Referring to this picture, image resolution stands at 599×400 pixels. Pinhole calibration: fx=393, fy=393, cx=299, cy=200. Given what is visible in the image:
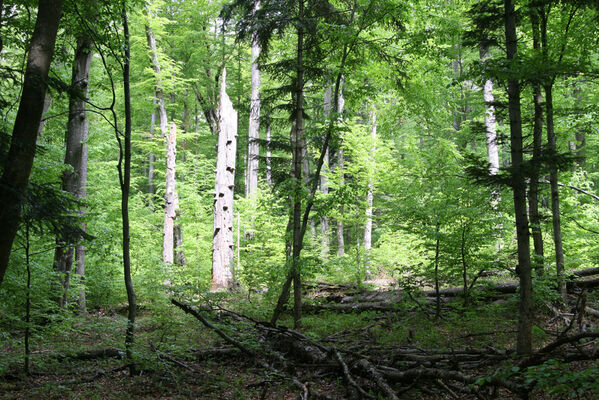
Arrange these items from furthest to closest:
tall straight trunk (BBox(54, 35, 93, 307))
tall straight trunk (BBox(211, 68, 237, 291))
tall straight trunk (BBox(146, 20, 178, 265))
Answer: tall straight trunk (BBox(146, 20, 178, 265)) < tall straight trunk (BBox(211, 68, 237, 291)) < tall straight trunk (BBox(54, 35, 93, 307))

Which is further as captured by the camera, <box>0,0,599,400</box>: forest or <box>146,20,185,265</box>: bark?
<box>146,20,185,265</box>: bark

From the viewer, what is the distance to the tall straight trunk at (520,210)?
488cm

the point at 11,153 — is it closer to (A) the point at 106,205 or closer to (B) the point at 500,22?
(B) the point at 500,22

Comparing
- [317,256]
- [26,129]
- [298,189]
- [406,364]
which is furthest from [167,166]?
[406,364]

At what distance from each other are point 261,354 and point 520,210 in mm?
4638

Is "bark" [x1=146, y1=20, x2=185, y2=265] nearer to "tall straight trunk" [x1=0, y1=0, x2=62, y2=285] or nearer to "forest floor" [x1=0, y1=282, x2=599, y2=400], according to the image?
"forest floor" [x1=0, y1=282, x2=599, y2=400]

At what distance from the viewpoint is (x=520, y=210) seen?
512 centimetres

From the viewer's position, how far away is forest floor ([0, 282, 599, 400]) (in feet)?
15.8

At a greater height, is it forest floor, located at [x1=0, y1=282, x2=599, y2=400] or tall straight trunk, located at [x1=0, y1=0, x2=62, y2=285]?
tall straight trunk, located at [x1=0, y1=0, x2=62, y2=285]

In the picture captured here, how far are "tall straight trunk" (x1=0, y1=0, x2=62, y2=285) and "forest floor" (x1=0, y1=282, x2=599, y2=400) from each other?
2.15m

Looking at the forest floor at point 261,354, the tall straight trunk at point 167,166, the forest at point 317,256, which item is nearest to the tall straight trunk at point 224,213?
the forest at point 317,256

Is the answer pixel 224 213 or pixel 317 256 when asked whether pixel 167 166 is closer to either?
pixel 224 213

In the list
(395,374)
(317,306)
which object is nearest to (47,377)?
(395,374)

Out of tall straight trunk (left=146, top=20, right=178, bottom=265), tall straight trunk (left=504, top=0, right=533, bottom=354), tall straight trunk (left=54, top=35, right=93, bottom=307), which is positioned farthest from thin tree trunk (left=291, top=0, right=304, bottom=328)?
tall straight trunk (left=146, top=20, right=178, bottom=265)
